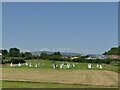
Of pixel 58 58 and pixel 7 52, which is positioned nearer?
pixel 58 58

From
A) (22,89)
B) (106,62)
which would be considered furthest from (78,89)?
(106,62)

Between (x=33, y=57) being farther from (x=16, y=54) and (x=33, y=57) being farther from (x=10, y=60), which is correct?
(x=10, y=60)

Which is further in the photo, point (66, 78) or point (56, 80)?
point (66, 78)

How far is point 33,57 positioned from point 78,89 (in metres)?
66.9

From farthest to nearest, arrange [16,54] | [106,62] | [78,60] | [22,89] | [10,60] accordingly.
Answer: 1. [16,54]
2. [78,60]
3. [106,62]
4. [10,60]
5. [22,89]

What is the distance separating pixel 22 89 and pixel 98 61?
2018 inches

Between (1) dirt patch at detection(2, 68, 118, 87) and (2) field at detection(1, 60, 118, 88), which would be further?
(1) dirt patch at detection(2, 68, 118, 87)

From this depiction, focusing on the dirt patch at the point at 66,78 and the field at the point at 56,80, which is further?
the dirt patch at the point at 66,78

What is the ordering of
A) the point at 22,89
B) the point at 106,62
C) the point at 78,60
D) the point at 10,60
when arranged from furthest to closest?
the point at 78,60
the point at 106,62
the point at 10,60
the point at 22,89

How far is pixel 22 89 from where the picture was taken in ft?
63.2

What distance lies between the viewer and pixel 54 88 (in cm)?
2012

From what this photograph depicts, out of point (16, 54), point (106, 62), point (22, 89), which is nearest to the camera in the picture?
point (22, 89)

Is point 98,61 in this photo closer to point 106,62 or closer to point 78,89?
point 106,62

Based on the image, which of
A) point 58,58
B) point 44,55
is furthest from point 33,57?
point 58,58
